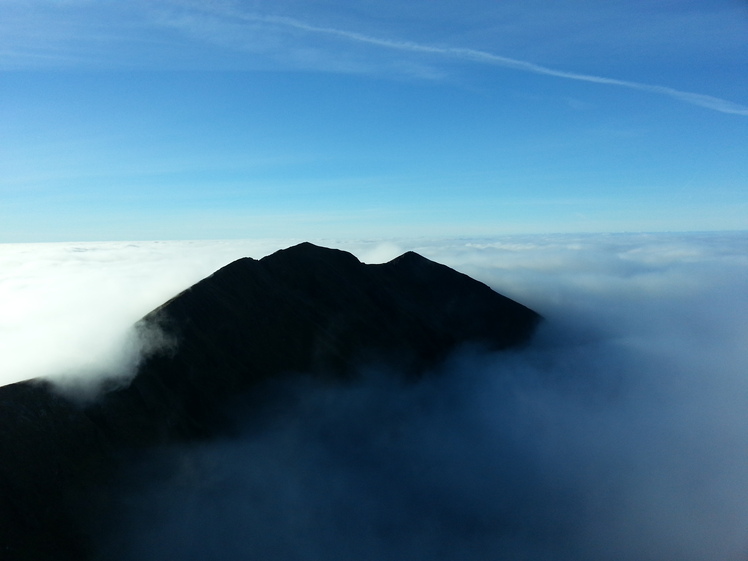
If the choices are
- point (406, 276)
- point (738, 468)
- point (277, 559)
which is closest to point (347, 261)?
point (406, 276)

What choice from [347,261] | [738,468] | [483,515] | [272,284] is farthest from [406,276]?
[738,468]

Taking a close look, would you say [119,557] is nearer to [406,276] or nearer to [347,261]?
[347,261]

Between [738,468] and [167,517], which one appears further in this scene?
[738,468]

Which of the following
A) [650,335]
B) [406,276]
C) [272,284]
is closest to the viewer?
[272,284]

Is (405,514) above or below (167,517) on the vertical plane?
below

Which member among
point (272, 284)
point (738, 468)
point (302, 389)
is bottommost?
point (738, 468)

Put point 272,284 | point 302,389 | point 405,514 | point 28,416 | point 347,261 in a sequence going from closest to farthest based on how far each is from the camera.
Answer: point 28,416 < point 405,514 < point 302,389 < point 272,284 < point 347,261

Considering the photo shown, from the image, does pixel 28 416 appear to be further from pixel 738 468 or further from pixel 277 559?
pixel 738 468
